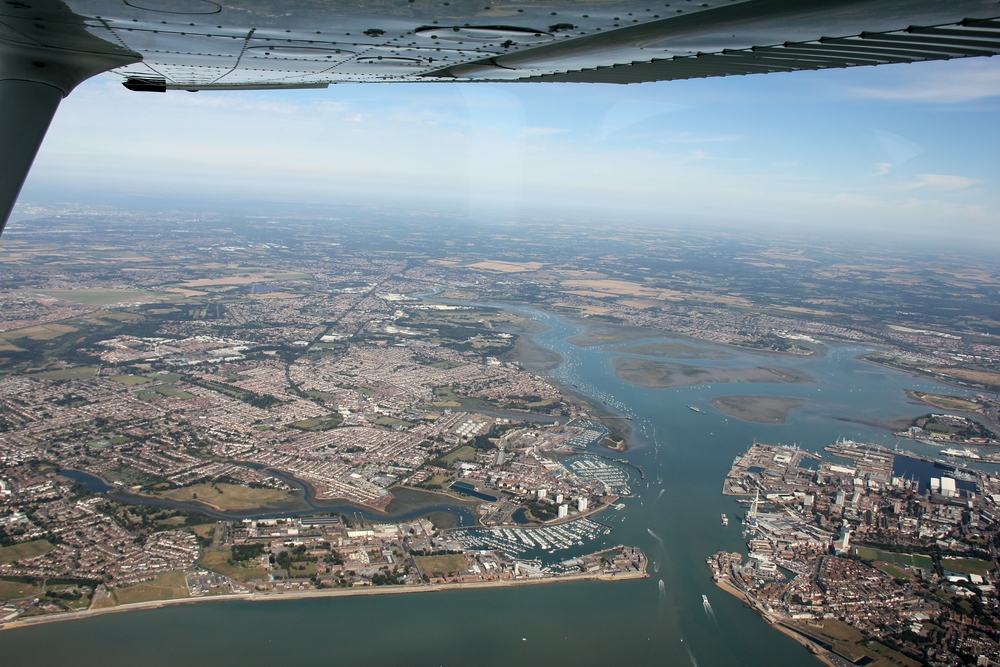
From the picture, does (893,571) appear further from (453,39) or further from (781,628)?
(453,39)

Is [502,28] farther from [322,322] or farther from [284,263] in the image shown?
[284,263]

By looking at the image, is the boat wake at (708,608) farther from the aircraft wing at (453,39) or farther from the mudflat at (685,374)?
the mudflat at (685,374)

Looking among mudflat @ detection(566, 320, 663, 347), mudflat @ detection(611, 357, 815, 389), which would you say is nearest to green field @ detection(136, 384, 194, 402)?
mudflat @ detection(611, 357, 815, 389)

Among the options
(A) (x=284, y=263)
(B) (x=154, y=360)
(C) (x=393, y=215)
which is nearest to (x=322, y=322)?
(B) (x=154, y=360)

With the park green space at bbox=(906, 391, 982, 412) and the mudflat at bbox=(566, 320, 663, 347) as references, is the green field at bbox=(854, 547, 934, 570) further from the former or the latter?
the mudflat at bbox=(566, 320, 663, 347)

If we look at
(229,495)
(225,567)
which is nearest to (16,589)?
(225,567)

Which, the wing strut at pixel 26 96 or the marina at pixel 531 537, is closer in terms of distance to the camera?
the wing strut at pixel 26 96

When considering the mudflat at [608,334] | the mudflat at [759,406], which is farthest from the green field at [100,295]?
the mudflat at [759,406]
